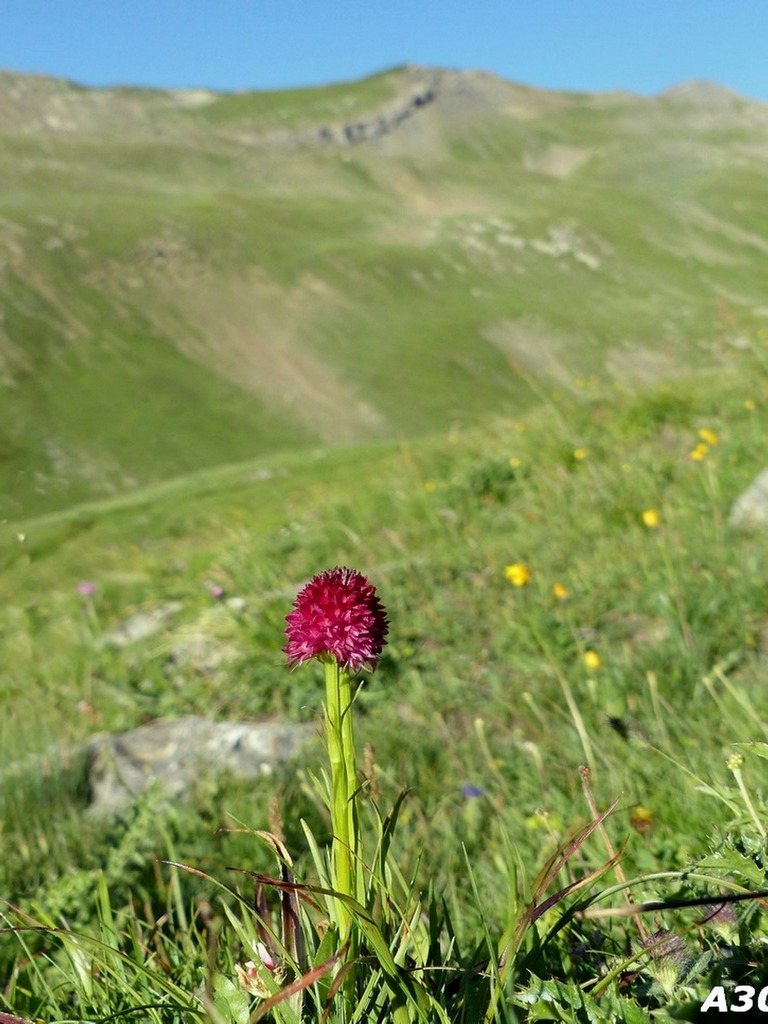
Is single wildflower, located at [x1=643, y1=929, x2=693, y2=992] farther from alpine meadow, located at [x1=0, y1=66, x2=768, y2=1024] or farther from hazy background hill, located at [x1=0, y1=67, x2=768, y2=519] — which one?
hazy background hill, located at [x1=0, y1=67, x2=768, y2=519]

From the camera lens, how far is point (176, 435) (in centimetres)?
12450

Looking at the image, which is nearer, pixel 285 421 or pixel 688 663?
pixel 688 663

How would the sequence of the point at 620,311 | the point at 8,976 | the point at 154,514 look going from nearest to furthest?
the point at 8,976
the point at 154,514
the point at 620,311

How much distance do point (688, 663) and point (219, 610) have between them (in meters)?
3.19

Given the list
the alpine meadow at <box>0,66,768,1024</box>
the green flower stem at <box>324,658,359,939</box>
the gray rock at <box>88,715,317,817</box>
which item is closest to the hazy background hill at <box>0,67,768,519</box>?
the alpine meadow at <box>0,66,768,1024</box>

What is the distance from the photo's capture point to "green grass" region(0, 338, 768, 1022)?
170cm

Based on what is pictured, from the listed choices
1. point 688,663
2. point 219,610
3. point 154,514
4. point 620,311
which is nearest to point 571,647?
point 688,663

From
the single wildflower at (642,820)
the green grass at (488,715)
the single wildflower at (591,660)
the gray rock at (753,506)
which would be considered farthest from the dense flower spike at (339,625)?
the gray rock at (753,506)

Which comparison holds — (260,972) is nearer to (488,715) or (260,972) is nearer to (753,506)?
Answer: (488,715)

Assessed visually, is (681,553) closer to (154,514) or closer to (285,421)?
(154,514)

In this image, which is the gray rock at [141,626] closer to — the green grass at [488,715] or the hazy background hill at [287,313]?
the green grass at [488,715]

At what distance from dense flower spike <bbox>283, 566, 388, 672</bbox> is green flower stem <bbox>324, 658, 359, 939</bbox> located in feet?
0.11

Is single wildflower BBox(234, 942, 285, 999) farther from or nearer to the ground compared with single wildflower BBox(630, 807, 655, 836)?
farther from the ground

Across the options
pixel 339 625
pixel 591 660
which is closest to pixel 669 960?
pixel 339 625
